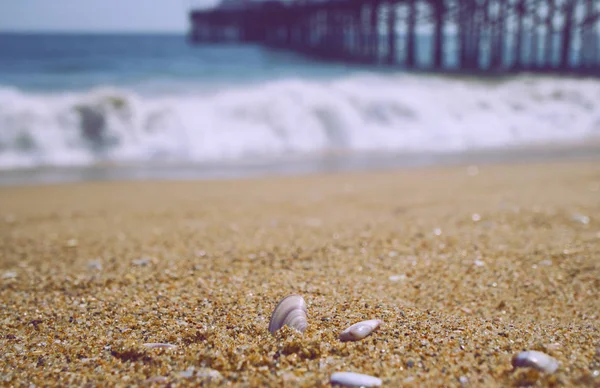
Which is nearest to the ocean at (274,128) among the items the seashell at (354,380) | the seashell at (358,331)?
the seashell at (358,331)

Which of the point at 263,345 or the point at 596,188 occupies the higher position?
the point at 263,345

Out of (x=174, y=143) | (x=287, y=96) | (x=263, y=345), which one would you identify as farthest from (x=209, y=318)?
(x=287, y=96)

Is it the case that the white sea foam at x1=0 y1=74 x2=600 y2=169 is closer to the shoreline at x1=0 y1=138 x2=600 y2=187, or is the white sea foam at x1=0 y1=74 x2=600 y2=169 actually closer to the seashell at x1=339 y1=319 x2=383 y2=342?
the shoreline at x1=0 y1=138 x2=600 y2=187

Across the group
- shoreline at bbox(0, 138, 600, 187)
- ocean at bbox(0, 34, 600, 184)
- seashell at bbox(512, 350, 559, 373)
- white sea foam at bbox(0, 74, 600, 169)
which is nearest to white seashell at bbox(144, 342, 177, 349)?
seashell at bbox(512, 350, 559, 373)

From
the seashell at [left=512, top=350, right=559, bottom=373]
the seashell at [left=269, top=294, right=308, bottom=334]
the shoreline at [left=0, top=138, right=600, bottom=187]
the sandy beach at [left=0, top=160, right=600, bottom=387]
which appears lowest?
the shoreline at [left=0, top=138, right=600, bottom=187]

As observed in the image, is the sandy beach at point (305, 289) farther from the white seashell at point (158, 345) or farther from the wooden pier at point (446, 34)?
the wooden pier at point (446, 34)

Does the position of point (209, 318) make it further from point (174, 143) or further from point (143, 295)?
point (174, 143)
